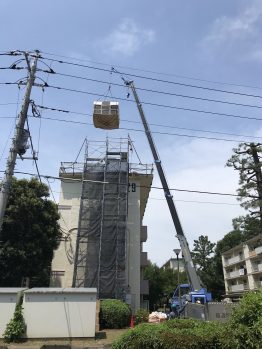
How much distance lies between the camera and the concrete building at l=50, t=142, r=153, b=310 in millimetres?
30234

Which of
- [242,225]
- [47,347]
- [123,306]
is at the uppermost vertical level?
[242,225]

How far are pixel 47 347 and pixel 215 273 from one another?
2565 inches

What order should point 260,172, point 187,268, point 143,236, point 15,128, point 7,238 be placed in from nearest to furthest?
point 15,128
point 187,268
point 7,238
point 260,172
point 143,236

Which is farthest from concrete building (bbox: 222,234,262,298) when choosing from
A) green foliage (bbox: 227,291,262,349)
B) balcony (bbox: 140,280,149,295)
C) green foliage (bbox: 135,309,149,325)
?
green foliage (bbox: 227,291,262,349)

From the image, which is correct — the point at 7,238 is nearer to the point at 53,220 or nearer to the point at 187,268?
the point at 53,220

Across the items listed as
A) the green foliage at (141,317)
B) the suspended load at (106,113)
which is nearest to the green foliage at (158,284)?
the green foliage at (141,317)

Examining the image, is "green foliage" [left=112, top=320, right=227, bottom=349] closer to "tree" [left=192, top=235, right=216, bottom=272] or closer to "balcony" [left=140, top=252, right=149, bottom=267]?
"balcony" [left=140, top=252, right=149, bottom=267]

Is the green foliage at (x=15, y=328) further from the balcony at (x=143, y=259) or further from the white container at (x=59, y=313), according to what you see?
the balcony at (x=143, y=259)

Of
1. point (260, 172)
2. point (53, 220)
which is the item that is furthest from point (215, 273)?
point (53, 220)

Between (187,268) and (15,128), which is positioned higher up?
(15,128)

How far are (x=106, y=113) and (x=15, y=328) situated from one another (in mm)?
9918

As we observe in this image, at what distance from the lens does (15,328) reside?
15.5 m

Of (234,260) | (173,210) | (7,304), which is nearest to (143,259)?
(173,210)

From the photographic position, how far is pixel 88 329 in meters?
16.3
